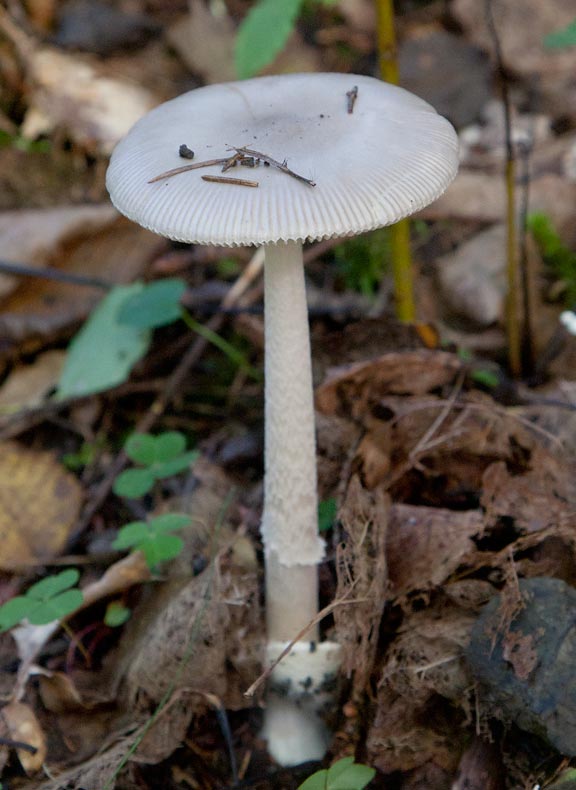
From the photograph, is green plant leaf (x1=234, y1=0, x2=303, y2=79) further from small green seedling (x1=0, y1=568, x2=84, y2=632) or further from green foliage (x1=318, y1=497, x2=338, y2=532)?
small green seedling (x1=0, y1=568, x2=84, y2=632)

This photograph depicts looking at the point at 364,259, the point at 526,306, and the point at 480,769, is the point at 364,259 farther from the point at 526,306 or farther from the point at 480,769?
the point at 480,769

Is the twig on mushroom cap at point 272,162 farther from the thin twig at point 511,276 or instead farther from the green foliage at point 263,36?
the thin twig at point 511,276

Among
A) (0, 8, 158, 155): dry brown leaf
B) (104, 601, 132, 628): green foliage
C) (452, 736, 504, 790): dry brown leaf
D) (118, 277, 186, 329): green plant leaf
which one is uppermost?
(0, 8, 158, 155): dry brown leaf

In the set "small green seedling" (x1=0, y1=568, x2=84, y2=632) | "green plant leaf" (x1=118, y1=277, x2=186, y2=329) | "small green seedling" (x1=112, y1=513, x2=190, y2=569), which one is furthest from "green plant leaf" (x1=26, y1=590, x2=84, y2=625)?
"green plant leaf" (x1=118, y1=277, x2=186, y2=329)

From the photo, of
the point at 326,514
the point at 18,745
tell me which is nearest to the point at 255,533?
the point at 326,514

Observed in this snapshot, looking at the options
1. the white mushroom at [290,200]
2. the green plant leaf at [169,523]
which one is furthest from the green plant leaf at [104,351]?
the white mushroom at [290,200]

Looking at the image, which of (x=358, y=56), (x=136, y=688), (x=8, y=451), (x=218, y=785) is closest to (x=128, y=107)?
(x=358, y=56)

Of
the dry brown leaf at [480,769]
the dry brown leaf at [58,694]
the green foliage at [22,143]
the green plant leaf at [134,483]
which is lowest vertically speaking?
the dry brown leaf at [58,694]
